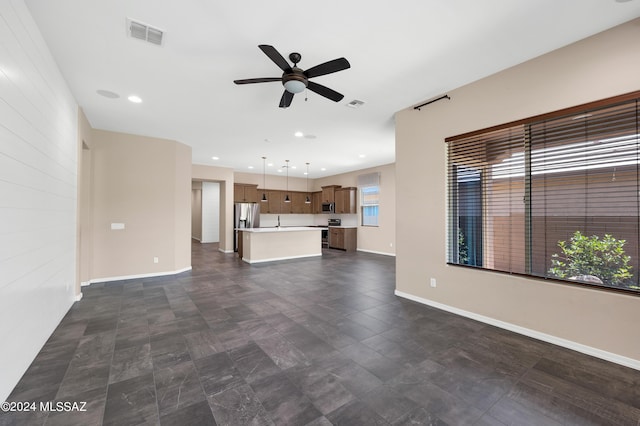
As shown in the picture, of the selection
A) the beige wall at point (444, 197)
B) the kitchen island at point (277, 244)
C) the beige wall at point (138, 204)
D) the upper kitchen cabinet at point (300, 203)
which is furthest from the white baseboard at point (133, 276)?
the upper kitchen cabinet at point (300, 203)

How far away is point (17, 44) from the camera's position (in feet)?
6.69

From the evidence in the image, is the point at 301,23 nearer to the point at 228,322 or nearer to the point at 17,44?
the point at 17,44

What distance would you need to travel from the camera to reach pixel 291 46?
8.58ft

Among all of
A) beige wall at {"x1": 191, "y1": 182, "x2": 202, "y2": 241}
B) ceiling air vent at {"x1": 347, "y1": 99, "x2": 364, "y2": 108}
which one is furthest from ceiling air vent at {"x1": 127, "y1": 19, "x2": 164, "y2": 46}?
beige wall at {"x1": 191, "y1": 182, "x2": 202, "y2": 241}

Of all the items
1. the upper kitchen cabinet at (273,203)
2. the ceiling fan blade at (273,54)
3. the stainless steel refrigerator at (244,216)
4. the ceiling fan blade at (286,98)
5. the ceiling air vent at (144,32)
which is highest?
the ceiling air vent at (144,32)

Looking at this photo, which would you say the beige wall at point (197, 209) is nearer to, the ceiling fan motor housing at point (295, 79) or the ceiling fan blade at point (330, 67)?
the ceiling fan motor housing at point (295, 79)

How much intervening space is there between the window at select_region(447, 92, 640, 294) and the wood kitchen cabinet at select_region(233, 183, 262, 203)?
302 inches

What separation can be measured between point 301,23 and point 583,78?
2.77m

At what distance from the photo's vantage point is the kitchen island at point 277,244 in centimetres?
723

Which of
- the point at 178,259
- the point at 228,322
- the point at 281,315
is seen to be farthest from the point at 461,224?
the point at 178,259

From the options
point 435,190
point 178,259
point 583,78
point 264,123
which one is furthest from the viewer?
point 178,259

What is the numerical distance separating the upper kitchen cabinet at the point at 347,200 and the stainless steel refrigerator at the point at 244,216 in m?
3.16

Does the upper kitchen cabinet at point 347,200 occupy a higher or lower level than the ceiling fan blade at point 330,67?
lower

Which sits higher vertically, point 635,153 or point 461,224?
point 635,153
